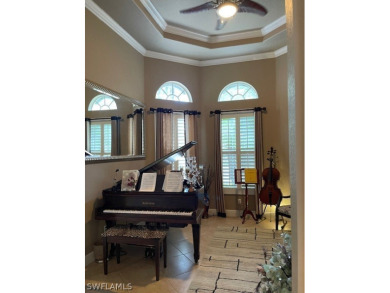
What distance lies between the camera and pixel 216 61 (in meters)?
4.96

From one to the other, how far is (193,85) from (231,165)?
2.07 meters

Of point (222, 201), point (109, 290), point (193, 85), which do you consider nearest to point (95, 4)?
point (193, 85)

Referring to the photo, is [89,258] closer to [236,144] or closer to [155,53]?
[236,144]

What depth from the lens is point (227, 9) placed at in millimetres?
2889

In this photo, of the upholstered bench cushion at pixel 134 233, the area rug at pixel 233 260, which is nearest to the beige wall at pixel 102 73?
the upholstered bench cushion at pixel 134 233

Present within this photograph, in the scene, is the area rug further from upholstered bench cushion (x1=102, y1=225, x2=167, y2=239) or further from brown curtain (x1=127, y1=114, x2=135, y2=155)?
brown curtain (x1=127, y1=114, x2=135, y2=155)

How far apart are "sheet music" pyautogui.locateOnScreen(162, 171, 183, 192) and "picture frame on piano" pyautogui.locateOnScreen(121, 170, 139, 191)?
43 cm

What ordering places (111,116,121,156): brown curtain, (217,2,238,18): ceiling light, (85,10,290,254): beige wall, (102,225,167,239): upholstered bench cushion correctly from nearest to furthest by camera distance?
(102,225,167,239): upholstered bench cushion < (217,2,238,18): ceiling light < (85,10,290,254): beige wall < (111,116,121,156): brown curtain

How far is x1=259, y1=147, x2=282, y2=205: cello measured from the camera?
13.3 feet

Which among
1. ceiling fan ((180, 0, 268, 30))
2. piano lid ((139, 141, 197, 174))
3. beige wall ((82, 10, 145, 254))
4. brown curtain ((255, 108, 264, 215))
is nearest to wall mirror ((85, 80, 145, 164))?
beige wall ((82, 10, 145, 254))

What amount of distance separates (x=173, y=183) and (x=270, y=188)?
86.0 inches

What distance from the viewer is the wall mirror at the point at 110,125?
288 centimetres
